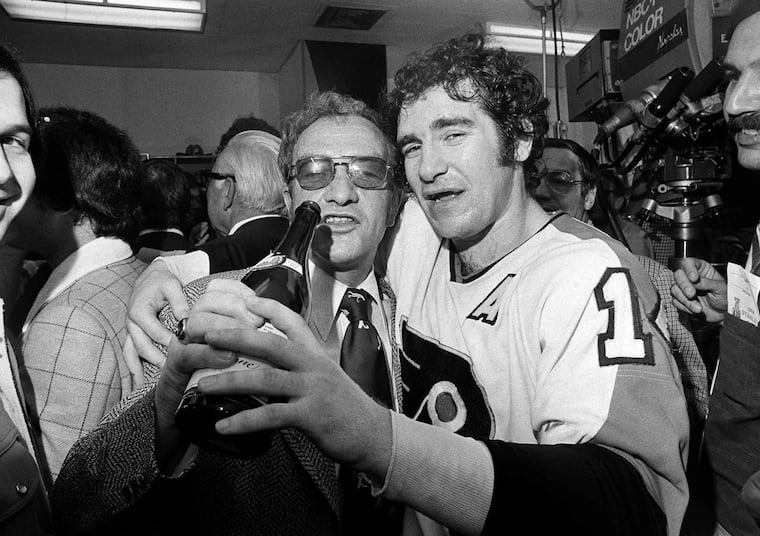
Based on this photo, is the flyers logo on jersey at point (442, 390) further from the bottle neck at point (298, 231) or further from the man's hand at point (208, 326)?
the man's hand at point (208, 326)

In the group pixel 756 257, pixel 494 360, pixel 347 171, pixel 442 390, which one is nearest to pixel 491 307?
pixel 494 360

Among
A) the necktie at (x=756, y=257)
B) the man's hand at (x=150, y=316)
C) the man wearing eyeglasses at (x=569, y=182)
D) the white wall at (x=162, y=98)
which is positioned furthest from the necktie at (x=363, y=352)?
the white wall at (x=162, y=98)

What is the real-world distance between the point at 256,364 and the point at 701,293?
173cm

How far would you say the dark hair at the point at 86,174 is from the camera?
171cm

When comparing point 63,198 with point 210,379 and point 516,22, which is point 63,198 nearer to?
point 210,379

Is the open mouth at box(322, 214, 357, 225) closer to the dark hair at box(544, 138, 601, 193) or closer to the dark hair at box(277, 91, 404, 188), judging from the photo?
the dark hair at box(277, 91, 404, 188)

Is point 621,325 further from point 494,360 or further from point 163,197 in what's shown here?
point 163,197

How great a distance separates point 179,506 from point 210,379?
0.72 meters

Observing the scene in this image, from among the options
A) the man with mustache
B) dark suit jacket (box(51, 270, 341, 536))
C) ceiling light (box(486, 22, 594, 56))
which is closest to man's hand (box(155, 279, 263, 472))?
dark suit jacket (box(51, 270, 341, 536))

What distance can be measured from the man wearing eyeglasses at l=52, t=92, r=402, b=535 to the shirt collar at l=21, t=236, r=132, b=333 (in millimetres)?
194

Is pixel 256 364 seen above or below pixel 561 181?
below

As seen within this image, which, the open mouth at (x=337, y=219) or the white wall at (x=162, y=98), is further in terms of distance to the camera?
the white wall at (x=162, y=98)

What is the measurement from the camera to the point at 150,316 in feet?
4.41

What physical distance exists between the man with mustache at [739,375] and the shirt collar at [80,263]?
5.97 feet
